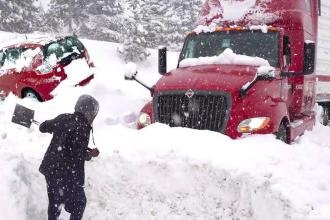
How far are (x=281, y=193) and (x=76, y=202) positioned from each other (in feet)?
7.71

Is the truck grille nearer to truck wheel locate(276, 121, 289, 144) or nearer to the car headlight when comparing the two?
the car headlight

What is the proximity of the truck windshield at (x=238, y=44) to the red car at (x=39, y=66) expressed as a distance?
4000mm

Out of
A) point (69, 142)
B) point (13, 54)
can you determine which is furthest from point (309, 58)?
point (13, 54)

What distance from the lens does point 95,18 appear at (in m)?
36.4

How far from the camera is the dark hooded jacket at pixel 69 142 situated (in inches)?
193

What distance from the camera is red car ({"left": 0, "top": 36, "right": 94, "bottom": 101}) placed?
36.0 ft

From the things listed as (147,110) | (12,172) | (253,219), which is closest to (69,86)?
(147,110)

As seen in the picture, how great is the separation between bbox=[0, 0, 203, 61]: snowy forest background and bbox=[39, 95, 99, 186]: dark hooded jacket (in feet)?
81.0

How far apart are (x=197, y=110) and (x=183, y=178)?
4.29ft

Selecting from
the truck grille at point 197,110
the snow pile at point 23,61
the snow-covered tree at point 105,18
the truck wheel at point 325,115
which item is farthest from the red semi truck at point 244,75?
the snow-covered tree at point 105,18

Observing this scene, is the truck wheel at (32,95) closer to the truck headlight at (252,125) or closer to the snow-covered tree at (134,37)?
the truck headlight at (252,125)

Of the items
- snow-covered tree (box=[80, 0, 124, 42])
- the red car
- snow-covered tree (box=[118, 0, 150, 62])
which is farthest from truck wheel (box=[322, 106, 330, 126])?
snow-covered tree (box=[80, 0, 124, 42])

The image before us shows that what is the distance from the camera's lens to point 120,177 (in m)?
6.02

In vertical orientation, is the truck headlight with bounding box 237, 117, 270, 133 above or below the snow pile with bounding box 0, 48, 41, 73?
below
